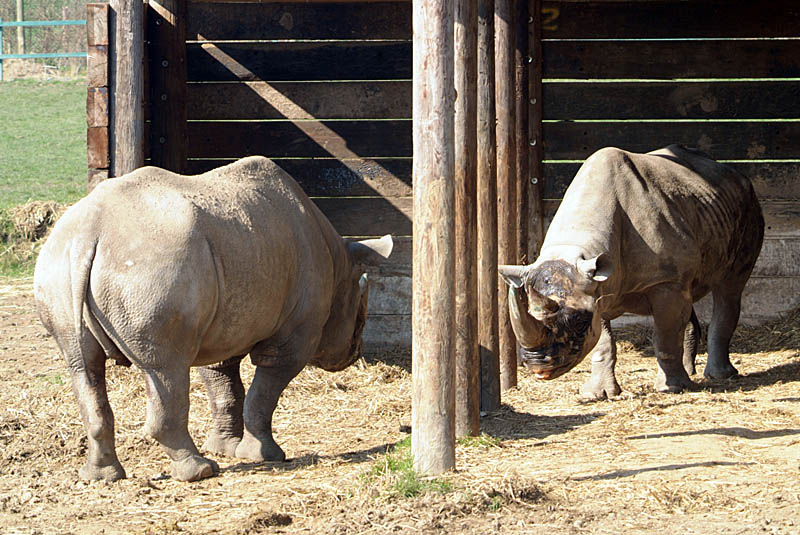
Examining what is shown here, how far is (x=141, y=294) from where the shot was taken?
18.9 feet

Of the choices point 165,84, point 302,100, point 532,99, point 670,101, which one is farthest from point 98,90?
point 670,101

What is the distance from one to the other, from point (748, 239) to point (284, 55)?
Result: 14.3 ft

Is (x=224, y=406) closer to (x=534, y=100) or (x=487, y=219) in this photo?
(x=487, y=219)

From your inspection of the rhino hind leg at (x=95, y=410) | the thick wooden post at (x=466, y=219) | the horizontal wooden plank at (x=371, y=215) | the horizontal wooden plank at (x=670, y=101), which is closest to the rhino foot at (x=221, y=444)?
the rhino hind leg at (x=95, y=410)

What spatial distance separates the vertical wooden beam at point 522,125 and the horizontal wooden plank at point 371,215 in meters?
1.22

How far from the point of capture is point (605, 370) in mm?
8281

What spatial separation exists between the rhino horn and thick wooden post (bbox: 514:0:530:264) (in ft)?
7.46

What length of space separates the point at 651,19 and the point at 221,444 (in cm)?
568

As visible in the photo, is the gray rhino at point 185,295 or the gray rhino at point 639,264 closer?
the gray rhino at point 185,295

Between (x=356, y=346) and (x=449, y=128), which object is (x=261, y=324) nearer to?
(x=356, y=346)

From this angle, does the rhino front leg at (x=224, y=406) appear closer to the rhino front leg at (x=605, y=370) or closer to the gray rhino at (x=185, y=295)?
the gray rhino at (x=185, y=295)

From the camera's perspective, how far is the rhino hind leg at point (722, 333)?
8953mm

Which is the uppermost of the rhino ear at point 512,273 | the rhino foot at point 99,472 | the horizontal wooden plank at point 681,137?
the horizontal wooden plank at point 681,137

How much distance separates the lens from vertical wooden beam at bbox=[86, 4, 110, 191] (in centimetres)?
857
